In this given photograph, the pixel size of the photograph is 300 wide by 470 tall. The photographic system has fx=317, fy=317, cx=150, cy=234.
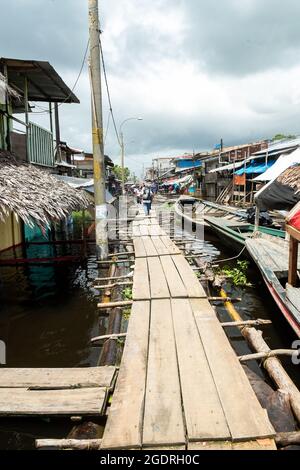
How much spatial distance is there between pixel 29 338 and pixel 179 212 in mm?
16226

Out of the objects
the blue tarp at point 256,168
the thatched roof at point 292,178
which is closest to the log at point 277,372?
the thatched roof at point 292,178

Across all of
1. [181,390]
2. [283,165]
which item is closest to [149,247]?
[283,165]

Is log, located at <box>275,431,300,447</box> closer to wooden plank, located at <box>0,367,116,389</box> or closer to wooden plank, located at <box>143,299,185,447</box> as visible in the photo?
wooden plank, located at <box>143,299,185,447</box>

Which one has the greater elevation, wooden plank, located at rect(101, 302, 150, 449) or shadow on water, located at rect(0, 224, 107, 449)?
wooden plank, located at rect(101, 302, 150, 449)

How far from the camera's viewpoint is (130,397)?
2965mm

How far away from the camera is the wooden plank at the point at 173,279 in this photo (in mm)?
5753

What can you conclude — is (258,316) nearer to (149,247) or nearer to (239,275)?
(239,275)

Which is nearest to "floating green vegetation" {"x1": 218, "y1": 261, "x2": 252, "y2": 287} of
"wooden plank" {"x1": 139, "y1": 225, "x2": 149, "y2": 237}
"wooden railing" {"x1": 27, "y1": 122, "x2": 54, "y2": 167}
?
"wooden plank" {"x1": 139, "y1": 225, "x2": 149, "y2": 237}

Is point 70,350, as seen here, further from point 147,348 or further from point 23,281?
point 23,281

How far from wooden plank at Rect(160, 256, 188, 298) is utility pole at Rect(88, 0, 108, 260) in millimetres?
2391

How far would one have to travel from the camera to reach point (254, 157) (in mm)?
24469

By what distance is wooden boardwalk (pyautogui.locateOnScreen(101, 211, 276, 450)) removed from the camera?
2.47 m

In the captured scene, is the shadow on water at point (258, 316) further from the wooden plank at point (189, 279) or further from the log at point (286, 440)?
the log at point (286, 440)

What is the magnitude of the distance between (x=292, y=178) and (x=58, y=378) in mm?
8243
